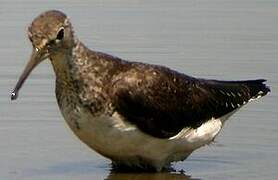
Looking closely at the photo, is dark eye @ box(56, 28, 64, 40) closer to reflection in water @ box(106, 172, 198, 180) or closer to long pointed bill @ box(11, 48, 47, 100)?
long pointed bill @ box(11, 48, 47, 100)

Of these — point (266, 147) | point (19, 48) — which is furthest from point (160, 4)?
point (266, 147)

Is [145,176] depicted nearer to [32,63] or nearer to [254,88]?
[254,88]

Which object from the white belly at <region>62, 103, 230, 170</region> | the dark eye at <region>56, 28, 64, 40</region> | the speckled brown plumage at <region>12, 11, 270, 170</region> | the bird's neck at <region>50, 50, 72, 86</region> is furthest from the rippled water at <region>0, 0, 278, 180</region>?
the dark eye at <region>56, 28, 64, 40</region>

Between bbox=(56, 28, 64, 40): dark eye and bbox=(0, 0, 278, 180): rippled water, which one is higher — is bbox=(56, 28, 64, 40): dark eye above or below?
above

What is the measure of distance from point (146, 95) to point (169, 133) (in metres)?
0.44

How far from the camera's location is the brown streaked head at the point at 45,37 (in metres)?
11.7

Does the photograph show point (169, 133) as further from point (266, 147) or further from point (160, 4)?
point (160, 4)

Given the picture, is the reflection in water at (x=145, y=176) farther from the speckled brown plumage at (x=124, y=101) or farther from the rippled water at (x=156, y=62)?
the speckled brown plumage at (x=124, y=101)

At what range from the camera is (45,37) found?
11.8 meters

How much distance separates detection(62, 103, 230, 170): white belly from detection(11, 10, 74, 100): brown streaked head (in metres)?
0.67

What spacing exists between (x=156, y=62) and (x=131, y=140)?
3.89m

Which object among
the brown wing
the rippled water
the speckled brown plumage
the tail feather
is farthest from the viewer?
the tail feather

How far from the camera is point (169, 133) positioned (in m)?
13.0

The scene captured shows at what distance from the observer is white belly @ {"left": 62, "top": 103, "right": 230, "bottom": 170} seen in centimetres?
1225
